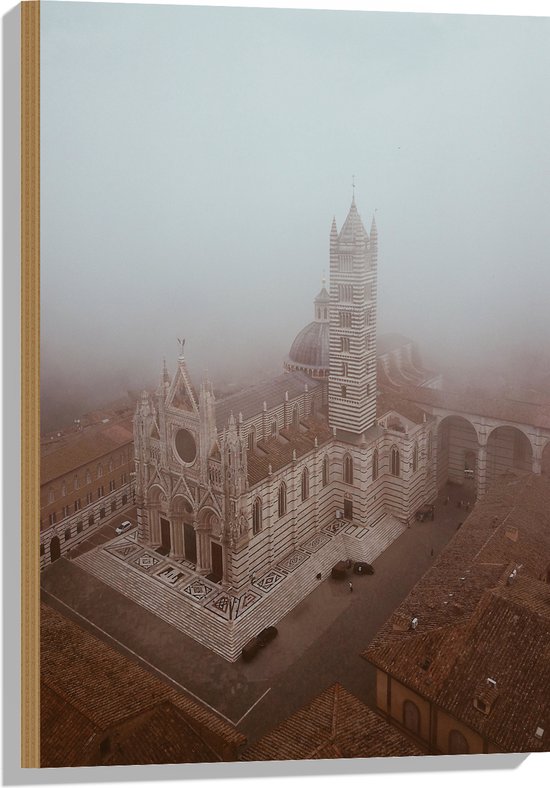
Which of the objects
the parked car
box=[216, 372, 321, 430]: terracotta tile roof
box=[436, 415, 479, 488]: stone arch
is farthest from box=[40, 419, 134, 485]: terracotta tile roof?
box=[436, 415, 479, 488]: stone arch

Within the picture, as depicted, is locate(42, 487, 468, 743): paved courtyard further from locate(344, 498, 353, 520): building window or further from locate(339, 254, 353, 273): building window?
locate(339, 254, 353, 273): building window

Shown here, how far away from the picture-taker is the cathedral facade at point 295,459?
600 inches

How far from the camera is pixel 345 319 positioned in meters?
16.8

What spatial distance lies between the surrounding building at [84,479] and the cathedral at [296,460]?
0.67 meters

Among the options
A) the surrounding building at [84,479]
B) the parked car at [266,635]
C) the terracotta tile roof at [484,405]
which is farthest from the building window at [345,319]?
the parked car at [266,635]

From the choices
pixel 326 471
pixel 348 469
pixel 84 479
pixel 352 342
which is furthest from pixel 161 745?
pixel 352 342

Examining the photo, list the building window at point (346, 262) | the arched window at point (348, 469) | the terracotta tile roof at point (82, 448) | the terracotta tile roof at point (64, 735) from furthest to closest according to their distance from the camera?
the arched window at point (348, 469) < the building window at point (346, 262) < the terracotta tile roof at point (82, 448) < the terracotta tile roof at point (64, 735)

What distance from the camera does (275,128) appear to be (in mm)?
11867

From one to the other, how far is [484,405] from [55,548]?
10.9 meters

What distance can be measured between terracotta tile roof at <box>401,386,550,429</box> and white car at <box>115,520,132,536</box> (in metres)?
8.06

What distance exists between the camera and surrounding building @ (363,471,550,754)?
10.2m

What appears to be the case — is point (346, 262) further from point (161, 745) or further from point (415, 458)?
point (161, 745)

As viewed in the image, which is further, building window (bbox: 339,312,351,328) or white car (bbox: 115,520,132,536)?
white car (bbox: 115,520,132,536)

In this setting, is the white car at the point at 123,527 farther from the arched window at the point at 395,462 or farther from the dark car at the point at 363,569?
the arched window at the point at 395,462
